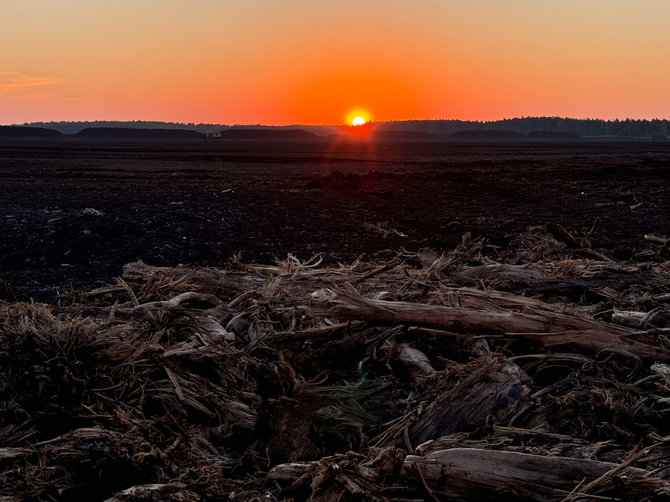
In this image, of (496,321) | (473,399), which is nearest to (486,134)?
(496,321)

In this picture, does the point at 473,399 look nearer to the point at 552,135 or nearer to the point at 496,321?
the point at 496,321

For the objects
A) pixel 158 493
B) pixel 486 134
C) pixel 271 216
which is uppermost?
pixel 486 134

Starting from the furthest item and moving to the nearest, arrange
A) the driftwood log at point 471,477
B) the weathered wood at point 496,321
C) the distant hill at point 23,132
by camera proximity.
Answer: the distant hill at point 23,132
the weathered wood at point 496,321
the driftwood log at point 471,477

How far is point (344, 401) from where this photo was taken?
3.66 metres

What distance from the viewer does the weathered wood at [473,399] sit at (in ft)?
10.4

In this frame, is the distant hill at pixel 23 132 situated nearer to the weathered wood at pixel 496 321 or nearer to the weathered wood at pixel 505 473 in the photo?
the weathered wood at pixel 496 321

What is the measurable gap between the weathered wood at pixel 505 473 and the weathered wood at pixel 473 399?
1.59 feet

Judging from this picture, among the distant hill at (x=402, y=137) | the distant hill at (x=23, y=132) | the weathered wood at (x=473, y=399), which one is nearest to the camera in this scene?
the weathered wood at (x=473, y=399)

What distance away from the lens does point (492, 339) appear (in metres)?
3.98

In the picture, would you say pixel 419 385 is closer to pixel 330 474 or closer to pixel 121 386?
pixel 330 474

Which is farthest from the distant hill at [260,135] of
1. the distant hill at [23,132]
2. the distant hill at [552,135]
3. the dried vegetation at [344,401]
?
the dried vegetation at [344,401]

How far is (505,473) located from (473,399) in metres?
0.72

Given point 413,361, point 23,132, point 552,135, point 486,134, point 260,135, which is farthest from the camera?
point 552,135

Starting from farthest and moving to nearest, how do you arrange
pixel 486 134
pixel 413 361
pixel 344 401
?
pixel 486 134 < pixel 413 361 < pixel 344 401
